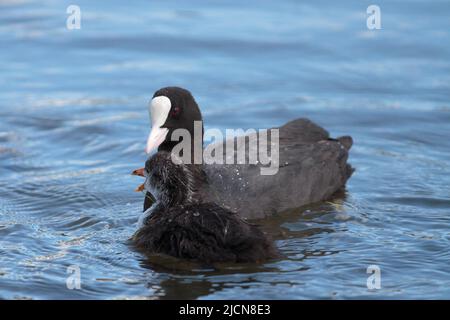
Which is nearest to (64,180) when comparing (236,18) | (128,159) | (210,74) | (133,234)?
(128,159)

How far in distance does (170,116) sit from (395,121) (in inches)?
137

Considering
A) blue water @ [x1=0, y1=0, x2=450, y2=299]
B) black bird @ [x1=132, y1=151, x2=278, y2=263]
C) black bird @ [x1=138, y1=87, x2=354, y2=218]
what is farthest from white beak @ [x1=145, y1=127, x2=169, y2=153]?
blue water @ [x1=0, y1=0, x2=450, y2=299]

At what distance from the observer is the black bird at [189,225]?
5.66m

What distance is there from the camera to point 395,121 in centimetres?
918

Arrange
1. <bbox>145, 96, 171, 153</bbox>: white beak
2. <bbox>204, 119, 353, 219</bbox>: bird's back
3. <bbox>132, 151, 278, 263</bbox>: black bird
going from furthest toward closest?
<bbox>204, 119, 353, 219</bbox>: bird's back, <bbox>145, 96, 171, 153</bbox>: white beak, <bbox>132, 151, 278, 263</bbox>: black bird

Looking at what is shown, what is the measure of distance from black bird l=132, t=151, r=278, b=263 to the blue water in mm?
96

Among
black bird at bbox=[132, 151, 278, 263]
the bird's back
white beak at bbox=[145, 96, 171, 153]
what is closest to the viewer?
black bird at bbox=[132, 151, 278, 263]

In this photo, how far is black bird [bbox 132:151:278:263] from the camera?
5.66 metres

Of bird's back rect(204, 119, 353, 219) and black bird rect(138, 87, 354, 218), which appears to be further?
bird's back rect(204, 119, 353, 219)

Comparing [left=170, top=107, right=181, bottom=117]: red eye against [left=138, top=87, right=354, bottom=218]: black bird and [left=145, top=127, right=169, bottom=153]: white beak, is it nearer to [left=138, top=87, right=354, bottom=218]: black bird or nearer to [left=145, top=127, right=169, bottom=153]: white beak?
[left=138, top=87, right=354, bottom=218]: black bird

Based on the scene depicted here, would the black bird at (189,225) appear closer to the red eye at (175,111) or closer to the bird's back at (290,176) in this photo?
the red eye at (175,111)

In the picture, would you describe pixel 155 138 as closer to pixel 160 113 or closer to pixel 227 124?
pixel 160 113

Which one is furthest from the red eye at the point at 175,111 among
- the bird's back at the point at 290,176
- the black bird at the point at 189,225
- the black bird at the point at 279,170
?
the bird's back at the point at 290,176

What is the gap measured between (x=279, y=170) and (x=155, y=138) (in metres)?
1.16
